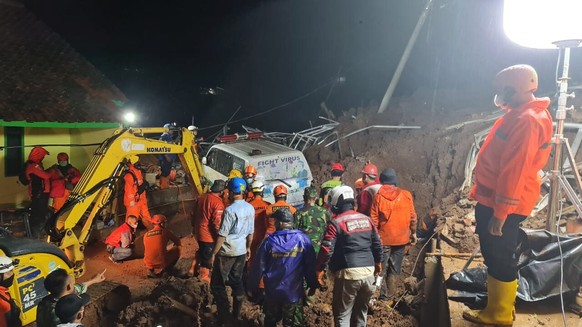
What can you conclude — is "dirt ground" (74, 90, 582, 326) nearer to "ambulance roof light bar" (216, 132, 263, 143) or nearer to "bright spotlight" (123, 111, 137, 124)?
"ambulance roof light bar" (216, 132, 263, 143)

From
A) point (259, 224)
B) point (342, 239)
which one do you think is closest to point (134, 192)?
point (259, 224)

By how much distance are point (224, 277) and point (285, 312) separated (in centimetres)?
152

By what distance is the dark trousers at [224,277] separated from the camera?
6039 mm

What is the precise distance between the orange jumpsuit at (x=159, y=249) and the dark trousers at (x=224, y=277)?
189cm

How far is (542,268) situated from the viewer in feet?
13.3

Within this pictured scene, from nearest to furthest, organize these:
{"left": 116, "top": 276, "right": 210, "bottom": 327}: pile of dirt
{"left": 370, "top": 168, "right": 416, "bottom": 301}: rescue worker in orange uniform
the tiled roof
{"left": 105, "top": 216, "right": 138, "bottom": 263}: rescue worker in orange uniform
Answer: {"left": 116, "top": 276, "right": 210, "bottom": 327}: pile of dirt, {"left": 370, "top": 168, "right": 416, "bottom": 301}: rescue worker in orange uniform, {"left": 105, "top": 216, "right": 138, "bottom": 263}: rescue worker in orange uniform, the tiled roof

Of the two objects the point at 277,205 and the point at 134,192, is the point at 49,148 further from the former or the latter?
the point at 277,205

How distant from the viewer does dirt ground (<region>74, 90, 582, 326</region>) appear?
237 inches

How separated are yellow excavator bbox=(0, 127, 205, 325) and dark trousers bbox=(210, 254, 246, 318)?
172 centimetres

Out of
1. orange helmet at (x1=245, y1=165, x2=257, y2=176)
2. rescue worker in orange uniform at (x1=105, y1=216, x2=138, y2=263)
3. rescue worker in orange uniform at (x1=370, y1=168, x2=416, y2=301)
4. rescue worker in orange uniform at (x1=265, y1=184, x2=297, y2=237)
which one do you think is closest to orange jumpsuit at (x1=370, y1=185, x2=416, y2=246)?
rescue worker in orange uniform at (x1=370, y1=168, x2=416, y2=301)

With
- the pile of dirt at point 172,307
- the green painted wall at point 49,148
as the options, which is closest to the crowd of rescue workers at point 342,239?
the pile of dirt at point 172,307

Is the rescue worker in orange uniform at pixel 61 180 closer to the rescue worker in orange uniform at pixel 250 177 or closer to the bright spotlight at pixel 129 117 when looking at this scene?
the bright spotlight at pixel 129 117

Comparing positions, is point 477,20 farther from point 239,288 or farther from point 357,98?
point 239,288

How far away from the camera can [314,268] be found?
4.72 metres
